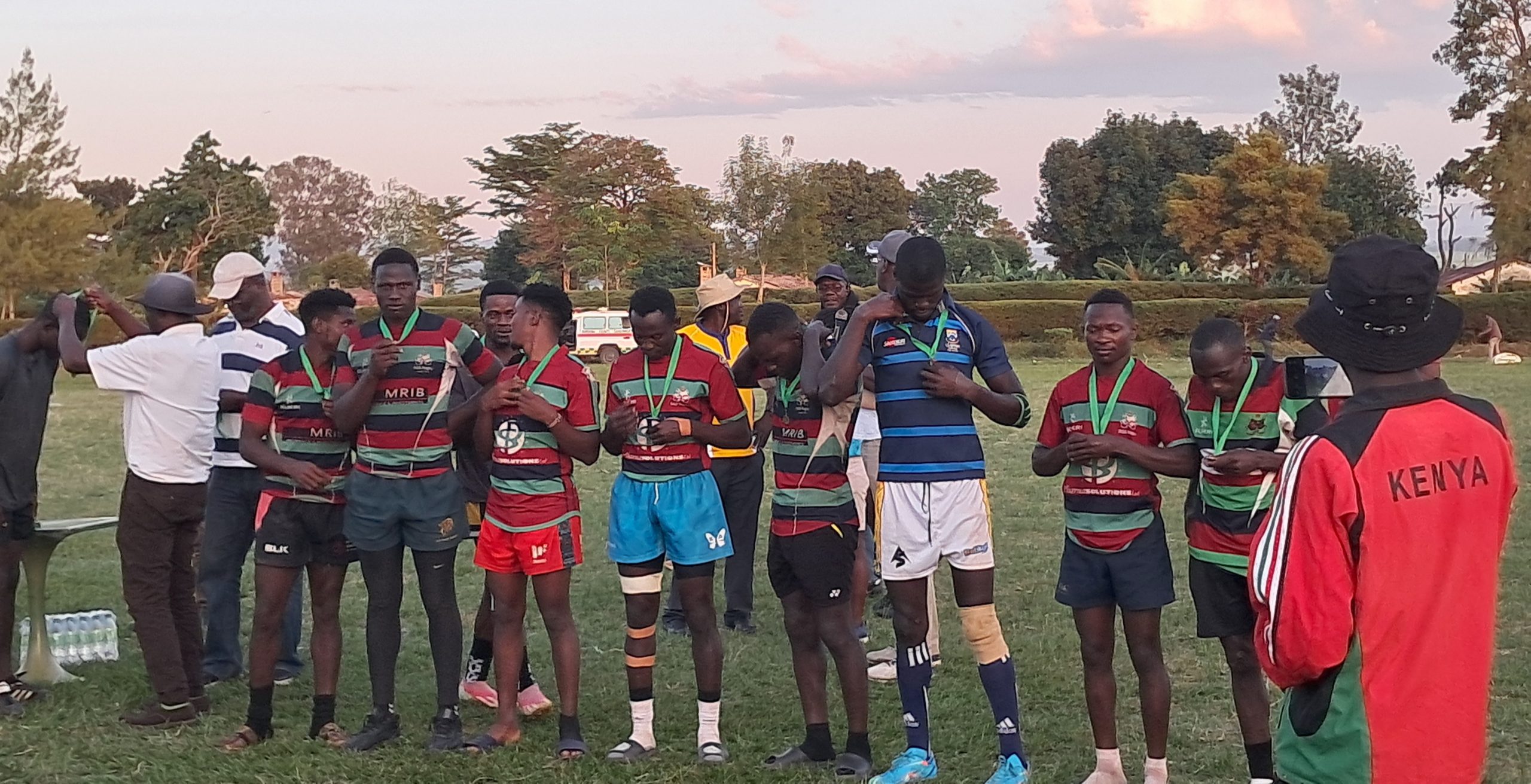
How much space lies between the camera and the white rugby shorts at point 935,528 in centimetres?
523

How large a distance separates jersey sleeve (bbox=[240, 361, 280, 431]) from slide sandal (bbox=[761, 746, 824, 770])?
2617mm

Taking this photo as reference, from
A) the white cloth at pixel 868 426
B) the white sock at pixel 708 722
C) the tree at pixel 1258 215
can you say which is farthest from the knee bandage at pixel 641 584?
the tree at pixel 1258 215

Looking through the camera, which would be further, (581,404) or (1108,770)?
(581,404)

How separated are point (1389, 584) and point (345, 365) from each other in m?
4.44

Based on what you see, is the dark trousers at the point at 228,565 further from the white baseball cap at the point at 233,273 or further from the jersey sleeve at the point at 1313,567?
the jersey sleeve at the point at 1313,567

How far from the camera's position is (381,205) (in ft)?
285

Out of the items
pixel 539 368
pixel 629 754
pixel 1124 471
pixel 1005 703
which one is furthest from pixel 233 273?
pixel 1124 471

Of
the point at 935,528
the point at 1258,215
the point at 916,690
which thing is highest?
the point at 1258,215

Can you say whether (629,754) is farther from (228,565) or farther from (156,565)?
(228,565)

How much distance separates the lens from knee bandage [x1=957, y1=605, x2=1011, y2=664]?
17.3 feet

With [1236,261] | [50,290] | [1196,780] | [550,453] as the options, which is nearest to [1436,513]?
[1196,780]

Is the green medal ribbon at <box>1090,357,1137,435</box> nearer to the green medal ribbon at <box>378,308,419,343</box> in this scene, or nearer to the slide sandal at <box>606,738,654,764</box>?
the slide sandal at <box>606,738,654,764</box>

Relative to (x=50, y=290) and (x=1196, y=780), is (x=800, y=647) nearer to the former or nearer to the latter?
(x=1196, y=780)

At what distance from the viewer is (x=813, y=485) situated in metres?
5.63
